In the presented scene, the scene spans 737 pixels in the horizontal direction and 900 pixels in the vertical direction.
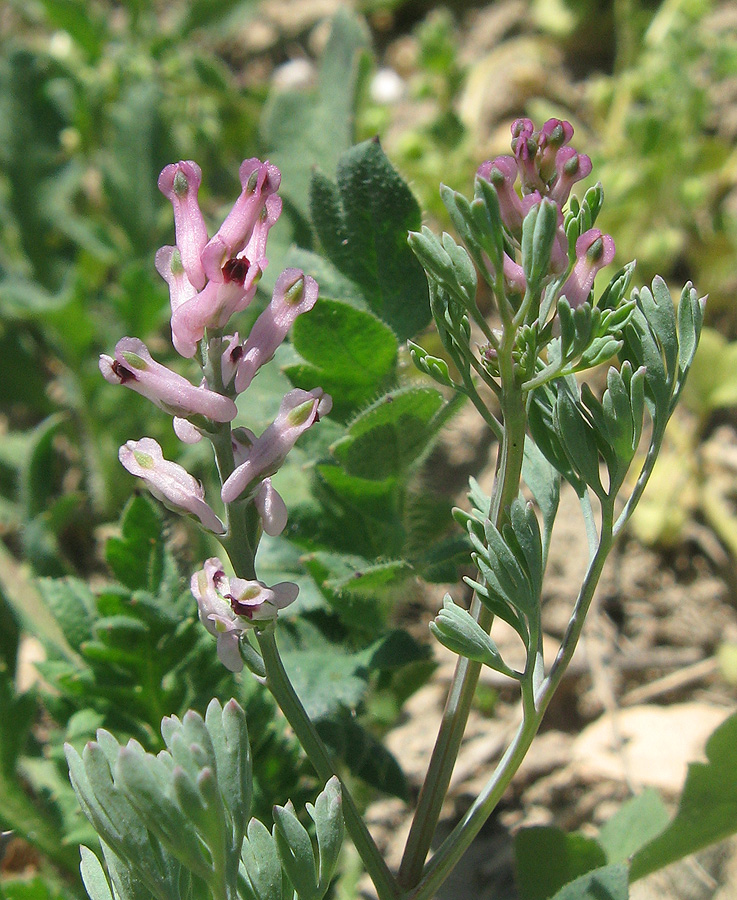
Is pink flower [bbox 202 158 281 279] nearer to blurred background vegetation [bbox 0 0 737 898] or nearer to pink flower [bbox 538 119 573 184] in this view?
pink flower [bbox 538 119 573 184]

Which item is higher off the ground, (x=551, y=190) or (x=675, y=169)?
(x=675, y=169)

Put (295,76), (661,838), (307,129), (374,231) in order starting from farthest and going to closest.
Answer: (295,76) < (307,129) < (374,231) < (661,838)

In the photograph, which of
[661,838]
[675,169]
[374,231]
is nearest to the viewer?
[661,838]

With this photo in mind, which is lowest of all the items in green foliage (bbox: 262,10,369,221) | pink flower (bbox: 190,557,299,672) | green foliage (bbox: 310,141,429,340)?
pink flower (bbox: 190,557,299,672)

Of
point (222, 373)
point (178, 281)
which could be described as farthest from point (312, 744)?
point (178, 281)

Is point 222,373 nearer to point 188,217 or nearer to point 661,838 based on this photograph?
point 188,217

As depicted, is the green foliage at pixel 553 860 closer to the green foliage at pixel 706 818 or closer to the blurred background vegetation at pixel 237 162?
the green foliage at pixel 706 818

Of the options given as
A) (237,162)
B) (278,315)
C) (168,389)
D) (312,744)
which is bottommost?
(312,744)

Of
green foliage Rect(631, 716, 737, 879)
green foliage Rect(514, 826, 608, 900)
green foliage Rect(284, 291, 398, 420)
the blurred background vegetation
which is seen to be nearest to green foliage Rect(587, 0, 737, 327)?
the blurred background vegetation
